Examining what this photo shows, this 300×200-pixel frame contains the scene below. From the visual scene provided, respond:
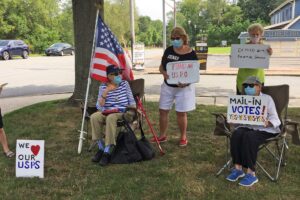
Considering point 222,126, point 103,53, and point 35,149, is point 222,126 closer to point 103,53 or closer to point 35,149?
point 103,53

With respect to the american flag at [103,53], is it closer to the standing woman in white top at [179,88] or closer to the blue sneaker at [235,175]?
the standing woman in white top at [179,88]

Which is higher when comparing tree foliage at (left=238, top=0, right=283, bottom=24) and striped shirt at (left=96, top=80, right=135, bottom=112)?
tree foliage at (left=238, top=0, right=283, bottom=24)

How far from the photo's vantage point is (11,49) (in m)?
29.7

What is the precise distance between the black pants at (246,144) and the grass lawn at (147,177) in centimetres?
28

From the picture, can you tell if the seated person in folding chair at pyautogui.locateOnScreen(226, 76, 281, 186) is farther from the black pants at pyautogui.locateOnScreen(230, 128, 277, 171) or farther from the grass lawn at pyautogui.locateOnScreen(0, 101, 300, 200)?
the grass lawn at pyautogui.locateOnScreen(0, 101, 300, 200)

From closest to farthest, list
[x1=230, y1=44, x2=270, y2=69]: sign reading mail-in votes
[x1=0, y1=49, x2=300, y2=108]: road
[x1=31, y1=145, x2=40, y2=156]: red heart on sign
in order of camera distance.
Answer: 1. [x1=31, y1=145, x2=40, y2=156]: red heart on sign
2. [x1=230, y1=44, x2=270, y2=69]: sign reading mail-in votes
3. [x1=0, y1=49, x2=300, y2=108]: road

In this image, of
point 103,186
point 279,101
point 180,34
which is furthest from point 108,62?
point 279,101

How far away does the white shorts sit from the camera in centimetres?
581

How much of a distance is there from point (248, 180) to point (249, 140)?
1.45 ft

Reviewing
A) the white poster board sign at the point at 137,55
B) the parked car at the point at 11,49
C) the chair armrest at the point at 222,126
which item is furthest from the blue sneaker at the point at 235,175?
the parked car at the point at 11,49

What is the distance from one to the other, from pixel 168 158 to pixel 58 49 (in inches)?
1321

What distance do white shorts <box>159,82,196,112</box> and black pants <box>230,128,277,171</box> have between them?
131 cm

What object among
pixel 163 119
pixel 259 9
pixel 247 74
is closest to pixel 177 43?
pixel 247 74

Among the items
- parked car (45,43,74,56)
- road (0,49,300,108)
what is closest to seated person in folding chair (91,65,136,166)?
road (0,49,300,108)
